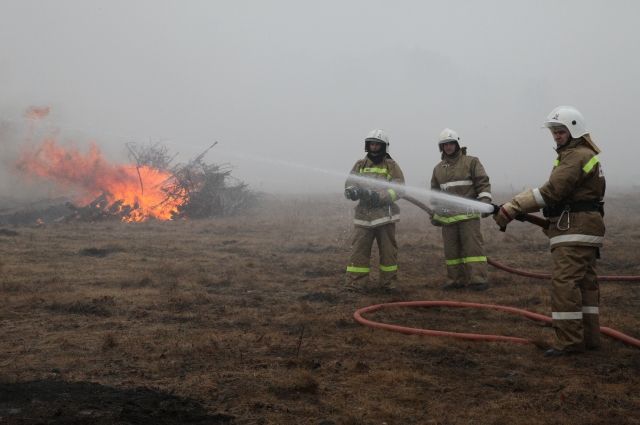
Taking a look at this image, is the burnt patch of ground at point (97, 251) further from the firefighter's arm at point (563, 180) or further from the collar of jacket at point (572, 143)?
the collar of jacket at point (572, 143)

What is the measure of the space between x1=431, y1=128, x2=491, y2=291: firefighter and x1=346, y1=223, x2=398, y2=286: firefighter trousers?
750 mm

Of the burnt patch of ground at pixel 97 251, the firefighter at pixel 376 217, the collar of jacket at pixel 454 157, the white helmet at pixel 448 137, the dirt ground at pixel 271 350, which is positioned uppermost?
the white helmet at pixel 448 137

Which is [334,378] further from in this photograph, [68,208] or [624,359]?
[68,208]

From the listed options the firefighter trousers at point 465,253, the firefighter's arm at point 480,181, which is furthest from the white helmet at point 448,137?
the firefighter trousers at point 465,253

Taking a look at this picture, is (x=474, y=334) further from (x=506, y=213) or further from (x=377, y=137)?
(x=377, y=137)

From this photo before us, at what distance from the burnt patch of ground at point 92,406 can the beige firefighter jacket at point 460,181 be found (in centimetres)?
482

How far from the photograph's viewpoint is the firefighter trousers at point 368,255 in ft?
24.1

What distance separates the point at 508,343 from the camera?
495 centimetres

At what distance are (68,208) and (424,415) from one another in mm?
13843

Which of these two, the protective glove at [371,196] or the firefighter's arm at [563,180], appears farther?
the protective glove at [371,196]

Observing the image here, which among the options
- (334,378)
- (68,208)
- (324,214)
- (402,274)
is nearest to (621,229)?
(402,274)

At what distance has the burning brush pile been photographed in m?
15.7

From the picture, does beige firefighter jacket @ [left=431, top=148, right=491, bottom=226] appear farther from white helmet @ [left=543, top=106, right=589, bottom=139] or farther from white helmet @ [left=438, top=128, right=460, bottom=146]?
white helmet @ [left=543, top=106, right=589, bottom=139]

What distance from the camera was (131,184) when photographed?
16.3m
